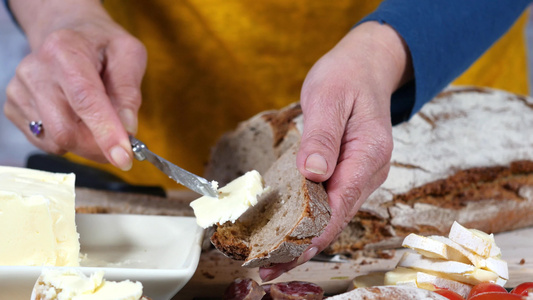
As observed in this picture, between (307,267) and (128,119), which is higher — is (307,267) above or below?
below

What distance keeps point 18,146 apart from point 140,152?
13.6ft

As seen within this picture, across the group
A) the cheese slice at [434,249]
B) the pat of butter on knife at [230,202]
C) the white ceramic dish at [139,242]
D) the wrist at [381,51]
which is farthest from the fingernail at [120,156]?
the cheese slice at [434,249]

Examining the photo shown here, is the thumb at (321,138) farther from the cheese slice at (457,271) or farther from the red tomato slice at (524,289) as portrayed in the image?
the red tomato slice at (524,289)

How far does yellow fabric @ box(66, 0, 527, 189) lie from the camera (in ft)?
10.2

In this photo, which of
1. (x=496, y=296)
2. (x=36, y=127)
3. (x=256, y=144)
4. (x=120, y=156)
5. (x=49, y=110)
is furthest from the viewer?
(x=256, y=144)

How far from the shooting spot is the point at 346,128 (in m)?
1.89

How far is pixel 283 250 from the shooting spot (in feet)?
5.14

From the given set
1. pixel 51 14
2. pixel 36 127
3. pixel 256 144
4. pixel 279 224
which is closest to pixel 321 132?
pixel 279 224

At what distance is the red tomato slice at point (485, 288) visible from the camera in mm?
1516

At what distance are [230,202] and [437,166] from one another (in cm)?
120

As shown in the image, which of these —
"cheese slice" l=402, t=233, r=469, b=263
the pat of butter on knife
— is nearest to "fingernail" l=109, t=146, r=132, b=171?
the pat of butter on knife

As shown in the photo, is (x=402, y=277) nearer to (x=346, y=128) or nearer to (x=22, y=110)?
(x=346, y=128)

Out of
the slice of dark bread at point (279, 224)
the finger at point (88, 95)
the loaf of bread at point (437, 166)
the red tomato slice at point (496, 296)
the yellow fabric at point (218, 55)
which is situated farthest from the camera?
the yellow fabric at point (218, 55)

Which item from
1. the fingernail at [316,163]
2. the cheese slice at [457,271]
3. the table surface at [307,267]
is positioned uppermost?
the fingernail at [316,163]
